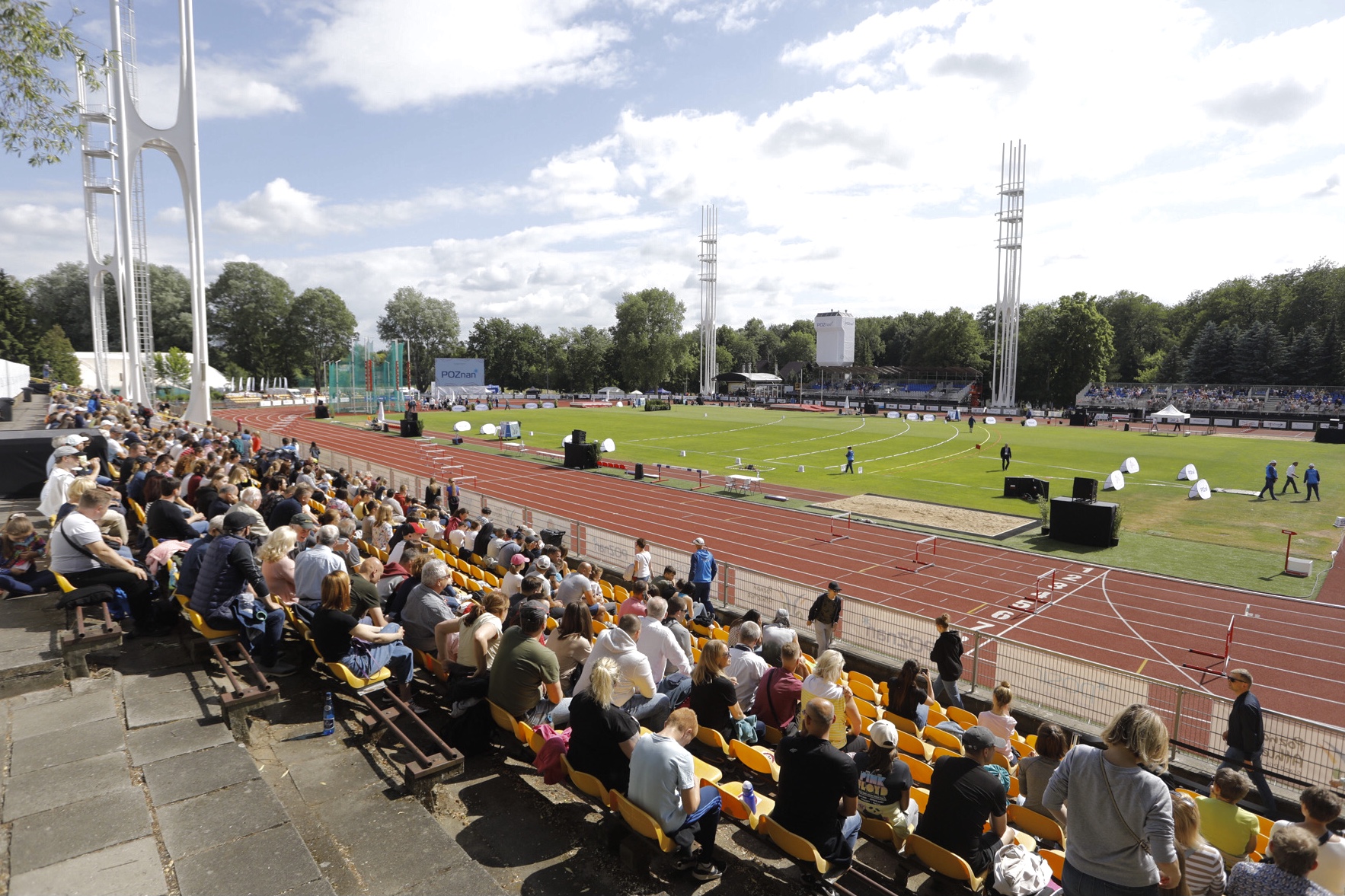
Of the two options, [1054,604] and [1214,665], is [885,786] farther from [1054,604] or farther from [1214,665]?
[1054,604]

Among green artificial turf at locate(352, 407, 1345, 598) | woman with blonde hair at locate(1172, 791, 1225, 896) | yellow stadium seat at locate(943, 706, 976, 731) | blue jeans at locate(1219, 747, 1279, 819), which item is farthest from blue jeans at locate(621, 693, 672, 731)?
green artificial turf at locate(352, 407, 1345, 598)

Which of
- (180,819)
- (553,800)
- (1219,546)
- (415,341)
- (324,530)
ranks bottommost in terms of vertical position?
(1219,546)

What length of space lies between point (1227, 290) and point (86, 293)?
15111cm

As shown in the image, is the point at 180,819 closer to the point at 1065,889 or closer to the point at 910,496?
the point at 1065,889

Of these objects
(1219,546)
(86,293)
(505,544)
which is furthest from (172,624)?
(86,293)

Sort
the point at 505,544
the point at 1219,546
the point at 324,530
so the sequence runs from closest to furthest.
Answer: the point at 324,530 < the point at 505,544 < the point at 1219,546

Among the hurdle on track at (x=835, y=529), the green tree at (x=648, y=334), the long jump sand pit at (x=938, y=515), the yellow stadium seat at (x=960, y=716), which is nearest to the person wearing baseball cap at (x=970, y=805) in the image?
the yellow stadium seat at (x=960, y=716)

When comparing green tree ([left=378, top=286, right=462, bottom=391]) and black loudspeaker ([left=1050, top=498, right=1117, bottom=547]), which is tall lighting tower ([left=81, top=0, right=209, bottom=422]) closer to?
black loudspeaker ([left=1050, top=498, right=1117, bottom=547])

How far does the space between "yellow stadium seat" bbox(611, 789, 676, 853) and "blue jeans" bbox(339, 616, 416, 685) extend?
2.83m

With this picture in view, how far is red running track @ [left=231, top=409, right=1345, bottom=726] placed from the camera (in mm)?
12750

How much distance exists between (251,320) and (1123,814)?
11308 centimetres

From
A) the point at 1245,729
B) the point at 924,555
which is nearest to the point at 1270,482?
the point at 924,555

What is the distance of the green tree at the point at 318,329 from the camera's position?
323 ft

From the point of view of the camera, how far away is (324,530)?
8070 millimetres
